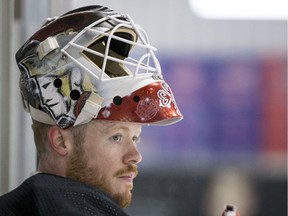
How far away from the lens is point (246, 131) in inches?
80.0

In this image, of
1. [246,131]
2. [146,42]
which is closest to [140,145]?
[246,131]

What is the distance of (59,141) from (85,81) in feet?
0.49

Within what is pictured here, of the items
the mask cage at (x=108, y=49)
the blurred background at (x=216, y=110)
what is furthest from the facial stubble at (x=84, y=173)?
the blurred background at (x=216, y=110)

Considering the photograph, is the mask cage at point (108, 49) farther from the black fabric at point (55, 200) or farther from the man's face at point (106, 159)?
the black fabric at point (55, 200)

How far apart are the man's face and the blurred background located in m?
0.57

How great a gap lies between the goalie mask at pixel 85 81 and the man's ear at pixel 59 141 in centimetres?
3

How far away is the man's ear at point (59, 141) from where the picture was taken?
1450 millimetres

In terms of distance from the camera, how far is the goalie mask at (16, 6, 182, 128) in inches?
55.7

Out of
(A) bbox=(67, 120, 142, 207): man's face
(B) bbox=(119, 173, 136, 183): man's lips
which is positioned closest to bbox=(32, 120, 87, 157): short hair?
(A) bbox=(67, 120, 142, 207): man's face

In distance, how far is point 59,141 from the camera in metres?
1.46

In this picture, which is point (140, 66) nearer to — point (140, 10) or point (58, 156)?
point (58, 156)

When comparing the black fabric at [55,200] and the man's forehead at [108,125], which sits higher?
the man's forehead at [108,125]

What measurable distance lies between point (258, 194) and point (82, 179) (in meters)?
0.76

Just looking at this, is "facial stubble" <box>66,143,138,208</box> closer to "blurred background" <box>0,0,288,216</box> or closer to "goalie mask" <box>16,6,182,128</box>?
"goalie mask" <box>16,6,182,128</box>
